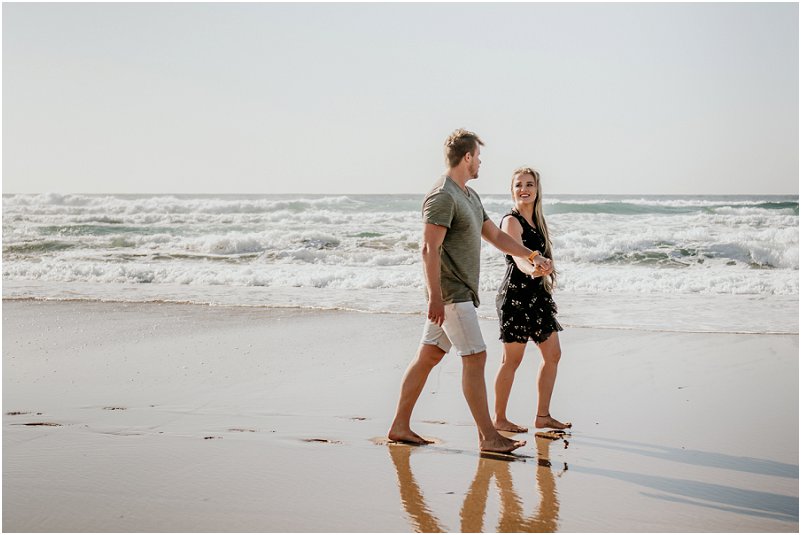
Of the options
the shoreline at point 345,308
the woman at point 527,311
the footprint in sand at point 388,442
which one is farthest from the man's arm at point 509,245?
the shoreline at point 345,308

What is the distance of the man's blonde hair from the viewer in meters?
4.13

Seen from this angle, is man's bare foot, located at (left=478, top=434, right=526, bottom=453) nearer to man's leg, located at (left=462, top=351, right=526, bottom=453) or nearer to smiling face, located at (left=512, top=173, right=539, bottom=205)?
man's leg, located at (left=462, top=351, right=526, bottom=453)

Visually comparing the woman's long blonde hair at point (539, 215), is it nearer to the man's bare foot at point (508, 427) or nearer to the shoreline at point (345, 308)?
the man's bare foot at point (508, 427)

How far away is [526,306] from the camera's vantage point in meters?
4.75

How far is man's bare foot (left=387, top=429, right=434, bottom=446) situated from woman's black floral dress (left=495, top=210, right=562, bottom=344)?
85 cm

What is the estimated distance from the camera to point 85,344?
25.0ft

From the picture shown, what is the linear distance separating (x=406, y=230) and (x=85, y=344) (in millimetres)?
16926

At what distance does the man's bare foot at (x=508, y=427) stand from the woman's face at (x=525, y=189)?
1.35 metres

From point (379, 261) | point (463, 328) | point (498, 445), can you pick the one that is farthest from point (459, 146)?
point (379, 261)

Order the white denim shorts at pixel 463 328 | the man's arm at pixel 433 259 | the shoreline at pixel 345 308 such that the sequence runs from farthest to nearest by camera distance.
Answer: the shoreline at pixel 345 308
the white denim shorts at pixel 463 328
the man's arm at pixel 433 259

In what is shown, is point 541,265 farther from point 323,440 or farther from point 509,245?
point 323,440

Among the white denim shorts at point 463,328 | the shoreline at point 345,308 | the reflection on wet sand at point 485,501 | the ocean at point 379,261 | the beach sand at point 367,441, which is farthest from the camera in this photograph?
the ocean at point 379,261

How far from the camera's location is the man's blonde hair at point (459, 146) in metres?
4.13

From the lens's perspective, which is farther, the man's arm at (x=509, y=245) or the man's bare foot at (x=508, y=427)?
the man's bare foot at (x=508, y=427)
